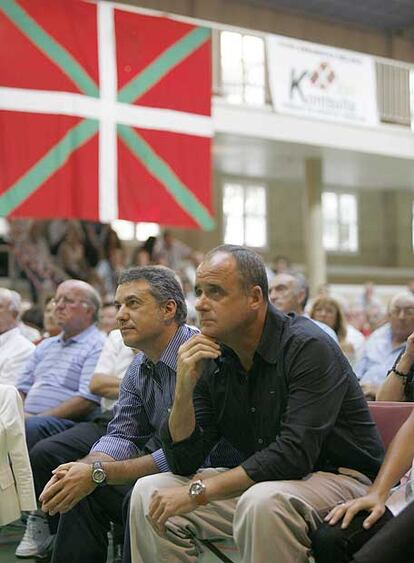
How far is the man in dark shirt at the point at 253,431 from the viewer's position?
2.52 metres

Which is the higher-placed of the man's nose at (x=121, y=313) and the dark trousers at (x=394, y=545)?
the man's nose at (x=121, y=313)

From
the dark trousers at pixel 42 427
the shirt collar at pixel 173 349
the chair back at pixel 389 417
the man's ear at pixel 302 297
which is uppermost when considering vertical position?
the man's ear at pixel 302 297

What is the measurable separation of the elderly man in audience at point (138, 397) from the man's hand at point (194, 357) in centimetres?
52

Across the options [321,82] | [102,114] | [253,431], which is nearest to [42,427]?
[253,431]

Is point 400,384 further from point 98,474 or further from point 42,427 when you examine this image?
point 42,427

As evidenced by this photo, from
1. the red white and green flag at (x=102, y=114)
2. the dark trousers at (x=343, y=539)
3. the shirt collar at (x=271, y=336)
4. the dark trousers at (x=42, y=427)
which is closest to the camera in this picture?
the dark trousers at (x=343, y=539)

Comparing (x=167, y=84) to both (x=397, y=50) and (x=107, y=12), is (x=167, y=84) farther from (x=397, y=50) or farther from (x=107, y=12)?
(x=397, y=50)

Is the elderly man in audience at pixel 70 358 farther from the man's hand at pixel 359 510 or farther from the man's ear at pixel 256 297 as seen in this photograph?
the man's hand at pixel 359 510

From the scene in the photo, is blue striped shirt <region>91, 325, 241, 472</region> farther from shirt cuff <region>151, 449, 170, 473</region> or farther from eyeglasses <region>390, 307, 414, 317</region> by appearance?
eyeglasses <region>390, 307, 414, 317</region>

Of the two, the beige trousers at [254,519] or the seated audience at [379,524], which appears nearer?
the seated audience at [379,524]

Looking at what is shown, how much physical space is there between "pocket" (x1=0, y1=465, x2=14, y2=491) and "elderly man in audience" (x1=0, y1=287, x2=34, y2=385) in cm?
151

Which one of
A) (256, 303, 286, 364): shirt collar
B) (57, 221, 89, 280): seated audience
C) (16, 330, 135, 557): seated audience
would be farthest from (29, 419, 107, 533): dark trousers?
(57, 221, 89, 280): seated audience

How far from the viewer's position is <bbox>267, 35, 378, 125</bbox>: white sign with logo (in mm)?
11898

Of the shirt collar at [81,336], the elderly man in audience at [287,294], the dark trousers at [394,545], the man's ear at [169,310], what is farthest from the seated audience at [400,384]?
the shirt collar at [81,336]
